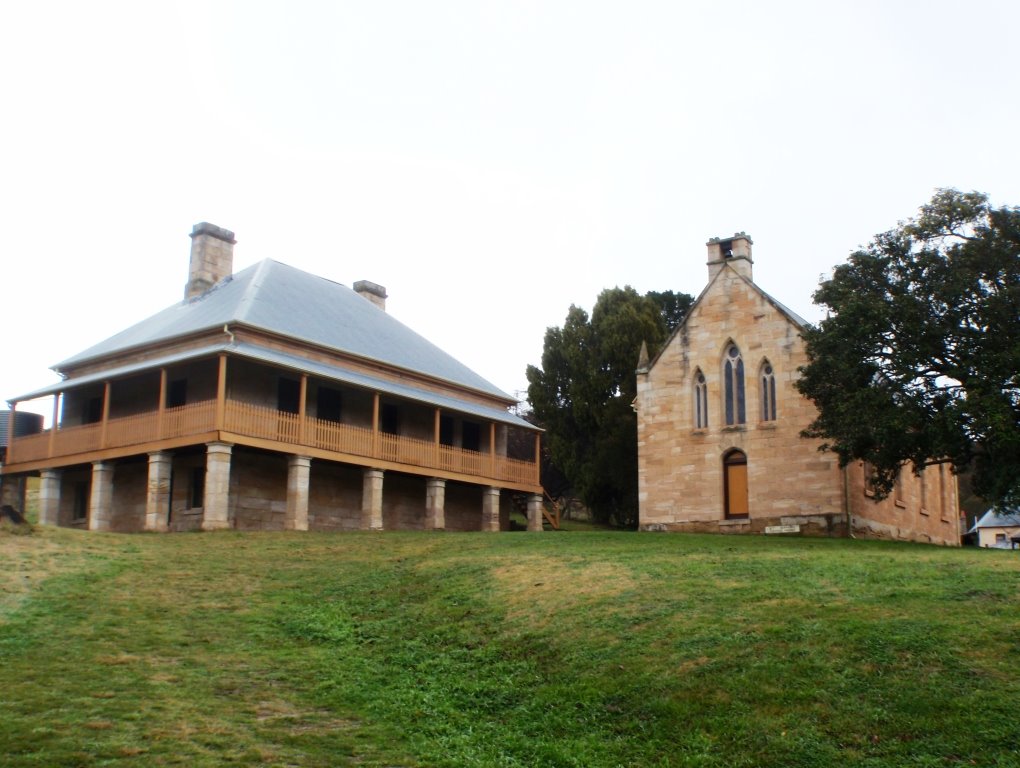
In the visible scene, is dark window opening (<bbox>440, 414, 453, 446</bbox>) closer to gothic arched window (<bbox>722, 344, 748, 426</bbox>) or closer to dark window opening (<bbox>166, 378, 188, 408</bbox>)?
dark window opening (<bbox>166, 378, 188, 408</bbox>)

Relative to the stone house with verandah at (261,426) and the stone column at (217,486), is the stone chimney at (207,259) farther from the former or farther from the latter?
the stone column at (217,486)

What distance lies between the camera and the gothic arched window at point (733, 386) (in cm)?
3275

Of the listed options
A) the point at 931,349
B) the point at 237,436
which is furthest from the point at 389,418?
the point at 931,349

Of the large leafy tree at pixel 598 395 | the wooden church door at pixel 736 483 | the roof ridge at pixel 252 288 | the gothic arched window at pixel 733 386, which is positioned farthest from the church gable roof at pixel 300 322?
the wooden church door at pixel 736 483

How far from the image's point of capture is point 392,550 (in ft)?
77.4

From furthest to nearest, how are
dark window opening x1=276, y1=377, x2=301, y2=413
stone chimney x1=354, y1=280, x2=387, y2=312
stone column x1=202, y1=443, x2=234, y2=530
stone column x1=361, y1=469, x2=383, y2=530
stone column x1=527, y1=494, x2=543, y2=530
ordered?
stone chimney x1=354, y1=280, x2=387, y2=312 → stone column x1=527, y1=494, x2=543, y2=530 → dark window opening x1=276, y1=377, x2=301, y2=413 → stone column x1=361, y1=469, x2=383, y2=530 → stone column x1=202, y1=443, x2=234, y2=530

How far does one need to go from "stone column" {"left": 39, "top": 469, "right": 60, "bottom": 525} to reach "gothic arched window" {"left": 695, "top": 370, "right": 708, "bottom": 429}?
18774 millimetres

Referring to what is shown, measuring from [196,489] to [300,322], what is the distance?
18.7 ft

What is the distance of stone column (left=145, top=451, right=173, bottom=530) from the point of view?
27.5 m

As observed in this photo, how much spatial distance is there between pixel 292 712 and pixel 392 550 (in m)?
11.8

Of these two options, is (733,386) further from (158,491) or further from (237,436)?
(158,491)

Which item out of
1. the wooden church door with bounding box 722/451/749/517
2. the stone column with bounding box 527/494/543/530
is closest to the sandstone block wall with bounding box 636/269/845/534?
the wooden church door with bounding box 722/451/749/517

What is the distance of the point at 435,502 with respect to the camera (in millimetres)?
33188

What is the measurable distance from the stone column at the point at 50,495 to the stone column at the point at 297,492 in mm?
7596
